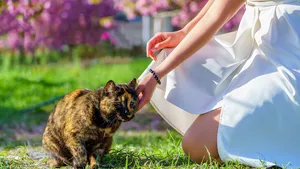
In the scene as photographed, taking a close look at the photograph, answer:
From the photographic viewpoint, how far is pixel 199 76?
3.66 m

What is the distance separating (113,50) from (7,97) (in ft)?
20.4

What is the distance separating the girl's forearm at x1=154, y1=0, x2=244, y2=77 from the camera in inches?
134

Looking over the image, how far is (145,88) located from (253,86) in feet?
1.82

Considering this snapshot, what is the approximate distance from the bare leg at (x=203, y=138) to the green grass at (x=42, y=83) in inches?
142

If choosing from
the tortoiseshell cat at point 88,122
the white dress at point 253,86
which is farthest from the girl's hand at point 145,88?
the white dress at point 253,86

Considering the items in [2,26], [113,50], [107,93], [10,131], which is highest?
[107,93]

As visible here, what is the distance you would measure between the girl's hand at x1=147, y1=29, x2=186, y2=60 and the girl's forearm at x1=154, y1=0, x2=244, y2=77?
0.85 ft

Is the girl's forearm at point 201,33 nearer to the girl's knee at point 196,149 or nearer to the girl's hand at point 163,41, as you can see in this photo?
the girl's hand at point 163,41

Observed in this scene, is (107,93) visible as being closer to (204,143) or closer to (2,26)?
(204,143)

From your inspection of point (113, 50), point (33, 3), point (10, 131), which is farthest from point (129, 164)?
point (113, 50)

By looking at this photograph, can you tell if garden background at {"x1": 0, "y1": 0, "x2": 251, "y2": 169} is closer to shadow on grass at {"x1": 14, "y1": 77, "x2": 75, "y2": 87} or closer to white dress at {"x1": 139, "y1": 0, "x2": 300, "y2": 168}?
shadow on grass at {"x1": 14, "y1": 77, "x2": 75, "y2": 87}

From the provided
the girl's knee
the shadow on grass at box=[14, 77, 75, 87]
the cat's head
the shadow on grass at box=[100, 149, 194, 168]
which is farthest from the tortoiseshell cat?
the shadow on grass at box=[14, 77, 75, 87]

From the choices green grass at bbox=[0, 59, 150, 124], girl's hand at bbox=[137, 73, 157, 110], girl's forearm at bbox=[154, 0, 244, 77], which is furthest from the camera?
green grass at bbox=[0, 59, 150, 124]

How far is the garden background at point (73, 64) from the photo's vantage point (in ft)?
12.8
